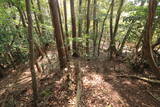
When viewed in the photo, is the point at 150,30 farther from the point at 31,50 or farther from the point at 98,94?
the point at 31,50

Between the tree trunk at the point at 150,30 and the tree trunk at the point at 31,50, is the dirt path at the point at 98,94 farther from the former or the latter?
the tree trunk at the point at 150,30

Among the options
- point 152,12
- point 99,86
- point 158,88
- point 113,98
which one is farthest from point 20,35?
point 158,88

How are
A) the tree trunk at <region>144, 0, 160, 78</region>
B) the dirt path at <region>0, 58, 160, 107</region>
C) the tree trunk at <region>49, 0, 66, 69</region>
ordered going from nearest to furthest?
the tree trunk at <region>144, 0, 160, 78</region>
the dirt path at <region>0, 58, 160, 107</region>
the tree trunk at <region>49, 0, 66, 69</region>

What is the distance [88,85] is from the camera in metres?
4.74

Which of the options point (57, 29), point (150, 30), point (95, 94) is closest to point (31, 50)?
point (57, 29)

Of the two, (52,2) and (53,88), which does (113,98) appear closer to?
(53,88)

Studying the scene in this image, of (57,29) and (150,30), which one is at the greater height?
(150,30)

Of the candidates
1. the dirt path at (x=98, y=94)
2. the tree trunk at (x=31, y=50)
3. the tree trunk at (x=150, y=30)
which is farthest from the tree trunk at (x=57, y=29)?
the tree trunk at (x=150, y=30)

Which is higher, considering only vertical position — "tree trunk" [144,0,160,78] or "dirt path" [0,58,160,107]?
"tree trunk" [144,0,160,78]

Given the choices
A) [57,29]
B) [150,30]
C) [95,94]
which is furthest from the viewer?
[57,29]

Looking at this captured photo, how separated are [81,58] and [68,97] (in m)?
5.64

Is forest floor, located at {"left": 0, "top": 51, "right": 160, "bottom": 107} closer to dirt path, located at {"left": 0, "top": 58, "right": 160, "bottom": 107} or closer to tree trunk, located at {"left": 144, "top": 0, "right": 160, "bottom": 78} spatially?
dirt path, located at {"left": 0, "top": 58, "right": 160, "bottom": 107}

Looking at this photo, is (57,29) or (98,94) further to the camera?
(57,29)

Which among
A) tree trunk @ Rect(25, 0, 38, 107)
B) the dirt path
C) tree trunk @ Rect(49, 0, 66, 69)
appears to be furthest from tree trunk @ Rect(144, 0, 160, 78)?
tree trunk @ Rect(49, 0, 66, 69)
